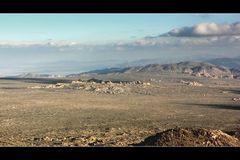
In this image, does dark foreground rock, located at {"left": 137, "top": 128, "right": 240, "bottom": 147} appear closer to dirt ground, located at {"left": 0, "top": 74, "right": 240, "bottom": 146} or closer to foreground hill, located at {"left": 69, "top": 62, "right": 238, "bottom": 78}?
dirt ground, located at {"left": 0, "top": 74, "right": 240, "bottom": 146}

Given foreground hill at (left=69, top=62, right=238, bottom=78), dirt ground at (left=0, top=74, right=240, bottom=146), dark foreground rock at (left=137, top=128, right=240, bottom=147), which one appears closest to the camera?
dark foreground rock at (left=137, top=128, right=240, bottom=147)

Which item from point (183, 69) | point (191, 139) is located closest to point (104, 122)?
point (191, 139)

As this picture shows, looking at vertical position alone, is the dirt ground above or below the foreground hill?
below

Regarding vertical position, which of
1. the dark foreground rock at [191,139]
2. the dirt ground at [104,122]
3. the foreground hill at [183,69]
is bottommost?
the dirt ground at [104,122]

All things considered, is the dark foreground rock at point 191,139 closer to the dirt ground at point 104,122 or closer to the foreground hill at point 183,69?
the dirt ground at point 104,122

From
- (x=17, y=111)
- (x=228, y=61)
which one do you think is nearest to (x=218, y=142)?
(x=17, y=111)

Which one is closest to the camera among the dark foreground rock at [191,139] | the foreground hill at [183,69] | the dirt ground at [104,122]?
the dark foreground rock at [191,139]

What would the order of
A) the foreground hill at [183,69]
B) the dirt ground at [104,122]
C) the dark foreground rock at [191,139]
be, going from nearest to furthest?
the dark foreground rock at [191,139], the dirt ground at [104,122], the foreground hill at [183,69]

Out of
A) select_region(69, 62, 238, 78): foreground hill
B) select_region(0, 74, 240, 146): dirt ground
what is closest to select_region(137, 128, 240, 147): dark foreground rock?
select_region(0, 74, 240, 146): dirt ground

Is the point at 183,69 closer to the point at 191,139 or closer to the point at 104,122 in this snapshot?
the point at 104,122

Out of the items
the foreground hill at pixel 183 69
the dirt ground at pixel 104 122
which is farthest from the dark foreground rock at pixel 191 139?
the foreground hill at pixel 183 69

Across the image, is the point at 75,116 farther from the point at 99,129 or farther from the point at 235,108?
the point at 235,108
